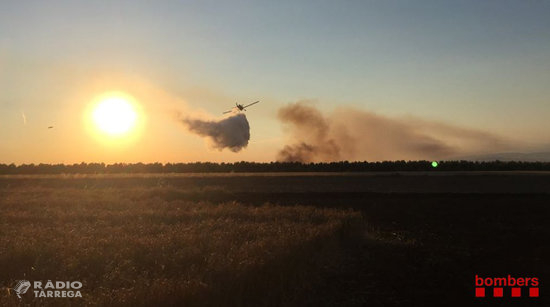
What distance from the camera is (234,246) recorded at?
15.7 metres

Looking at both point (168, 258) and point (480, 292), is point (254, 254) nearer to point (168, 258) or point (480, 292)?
point (168, 258)

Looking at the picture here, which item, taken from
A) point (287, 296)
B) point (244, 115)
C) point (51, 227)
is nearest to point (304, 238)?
point (287, 296)

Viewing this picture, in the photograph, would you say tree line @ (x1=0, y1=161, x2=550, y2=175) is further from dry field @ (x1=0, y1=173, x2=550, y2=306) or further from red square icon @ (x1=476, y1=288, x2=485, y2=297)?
red square icon @ (x1=476, y1=288, x2=485, y2=297)

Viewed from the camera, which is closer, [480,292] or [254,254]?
[480,292]

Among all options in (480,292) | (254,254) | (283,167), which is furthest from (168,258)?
(283,167)

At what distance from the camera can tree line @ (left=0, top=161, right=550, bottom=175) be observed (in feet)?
324

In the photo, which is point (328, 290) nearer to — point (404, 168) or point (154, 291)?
point (154, 291)

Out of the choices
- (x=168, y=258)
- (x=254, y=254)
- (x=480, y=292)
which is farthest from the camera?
(x=254, y=254)

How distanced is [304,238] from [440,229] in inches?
452

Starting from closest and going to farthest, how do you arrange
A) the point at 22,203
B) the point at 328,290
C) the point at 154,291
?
the point at 154,291 → the point at 328,290 → the point at 22,203

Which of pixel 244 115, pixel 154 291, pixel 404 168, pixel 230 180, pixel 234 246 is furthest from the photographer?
pixel 404 168

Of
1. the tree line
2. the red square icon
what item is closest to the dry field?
the red square icon

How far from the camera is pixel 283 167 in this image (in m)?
105

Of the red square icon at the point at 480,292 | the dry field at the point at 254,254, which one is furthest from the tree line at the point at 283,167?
the red square icon at the point at 480,292
